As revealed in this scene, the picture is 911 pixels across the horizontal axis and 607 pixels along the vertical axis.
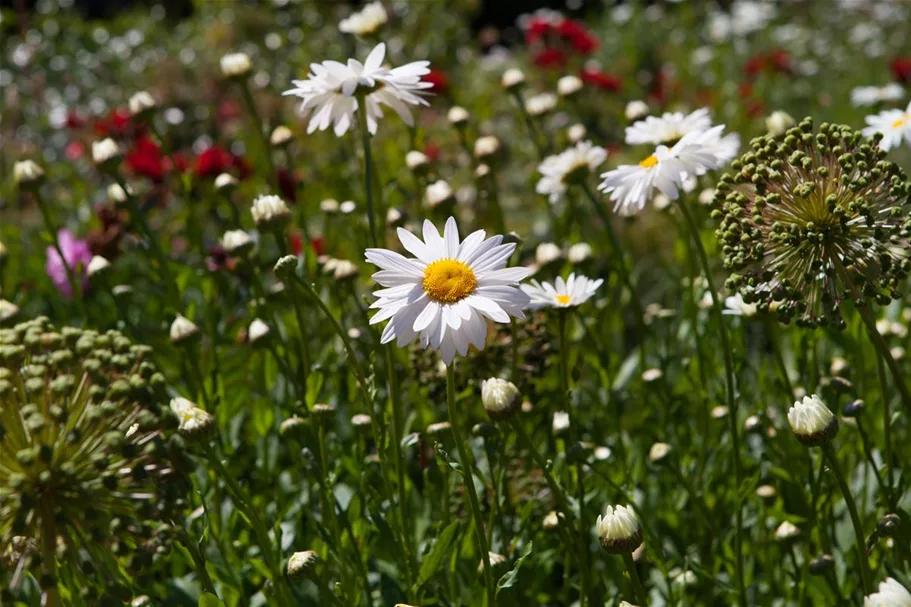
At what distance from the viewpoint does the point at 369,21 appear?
265 cm

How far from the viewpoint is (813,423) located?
1.40 metres

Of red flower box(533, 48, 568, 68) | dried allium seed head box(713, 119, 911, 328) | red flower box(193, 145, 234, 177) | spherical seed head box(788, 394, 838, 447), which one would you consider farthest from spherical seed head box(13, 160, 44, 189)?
red flower box(533, 48, 568, 68)

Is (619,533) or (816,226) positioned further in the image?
(816,226)

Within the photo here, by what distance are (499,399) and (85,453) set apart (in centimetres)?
61

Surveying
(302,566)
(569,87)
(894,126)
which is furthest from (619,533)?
(569,87)

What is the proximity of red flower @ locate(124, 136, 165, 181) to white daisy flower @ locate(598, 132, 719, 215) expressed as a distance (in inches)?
88.8

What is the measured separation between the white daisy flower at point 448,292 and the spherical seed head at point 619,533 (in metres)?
0.31

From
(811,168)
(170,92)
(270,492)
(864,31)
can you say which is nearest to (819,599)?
(811,168)

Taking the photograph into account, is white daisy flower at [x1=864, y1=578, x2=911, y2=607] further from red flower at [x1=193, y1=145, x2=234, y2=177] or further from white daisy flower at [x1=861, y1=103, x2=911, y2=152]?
red flower at [x1=193, y1=145, x2=234, y2=177]

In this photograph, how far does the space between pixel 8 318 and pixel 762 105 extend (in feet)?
14.9

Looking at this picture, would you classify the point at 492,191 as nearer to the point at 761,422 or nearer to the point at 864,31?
the point at 761,422

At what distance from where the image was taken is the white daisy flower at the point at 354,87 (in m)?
1.79

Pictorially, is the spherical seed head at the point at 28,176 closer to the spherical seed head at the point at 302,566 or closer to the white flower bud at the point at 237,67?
the white flower bud at the point at 237,67

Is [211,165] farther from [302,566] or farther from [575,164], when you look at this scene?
[302,566]
